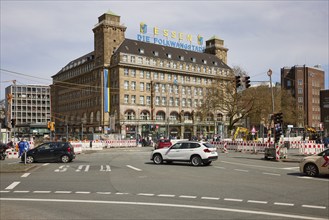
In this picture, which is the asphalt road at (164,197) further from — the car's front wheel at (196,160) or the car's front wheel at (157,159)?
the car's front wheel at (157,159)

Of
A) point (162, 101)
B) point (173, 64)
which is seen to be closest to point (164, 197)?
point (162, 101)

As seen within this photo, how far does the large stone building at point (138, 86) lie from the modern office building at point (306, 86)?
2293 centimetres

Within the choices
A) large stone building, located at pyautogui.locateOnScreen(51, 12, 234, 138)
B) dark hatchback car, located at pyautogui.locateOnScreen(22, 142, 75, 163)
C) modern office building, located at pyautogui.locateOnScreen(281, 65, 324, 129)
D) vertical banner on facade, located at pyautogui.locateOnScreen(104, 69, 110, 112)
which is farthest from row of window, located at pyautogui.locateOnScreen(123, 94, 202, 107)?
dark hatchback car, located at pyautogui.locateOnScreen(22, 142, 75, 163)

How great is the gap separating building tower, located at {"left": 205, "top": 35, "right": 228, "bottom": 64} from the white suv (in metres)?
97.2

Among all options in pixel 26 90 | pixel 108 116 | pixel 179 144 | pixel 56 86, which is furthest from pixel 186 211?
pixel 26 90

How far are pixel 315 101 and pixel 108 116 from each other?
6579cm

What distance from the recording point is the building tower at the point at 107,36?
93000 millimetres

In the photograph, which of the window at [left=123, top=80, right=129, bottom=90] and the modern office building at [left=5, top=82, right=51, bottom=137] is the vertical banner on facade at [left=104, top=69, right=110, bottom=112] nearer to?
the window at [left=123, top=80, right=129, bottom=90]

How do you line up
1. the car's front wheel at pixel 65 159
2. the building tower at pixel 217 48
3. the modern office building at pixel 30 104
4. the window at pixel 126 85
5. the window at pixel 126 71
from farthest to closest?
the modern office building at pixel 30 104 → the building tower at pixel 217 48 → the window at pixel 126 71 → the window at pixel 126 85 → the car's front wheel at pixel 65 159

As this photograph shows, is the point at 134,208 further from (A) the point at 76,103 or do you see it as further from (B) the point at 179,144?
(A) the point at 76,103

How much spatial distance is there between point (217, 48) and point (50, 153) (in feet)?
321

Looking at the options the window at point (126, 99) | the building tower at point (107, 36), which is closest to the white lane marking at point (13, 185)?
the window at point (126, 99)

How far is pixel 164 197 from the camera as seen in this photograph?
11992 mm

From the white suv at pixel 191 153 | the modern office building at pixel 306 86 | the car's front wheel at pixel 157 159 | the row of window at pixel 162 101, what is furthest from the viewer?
the modern office building at pixel 306 86
